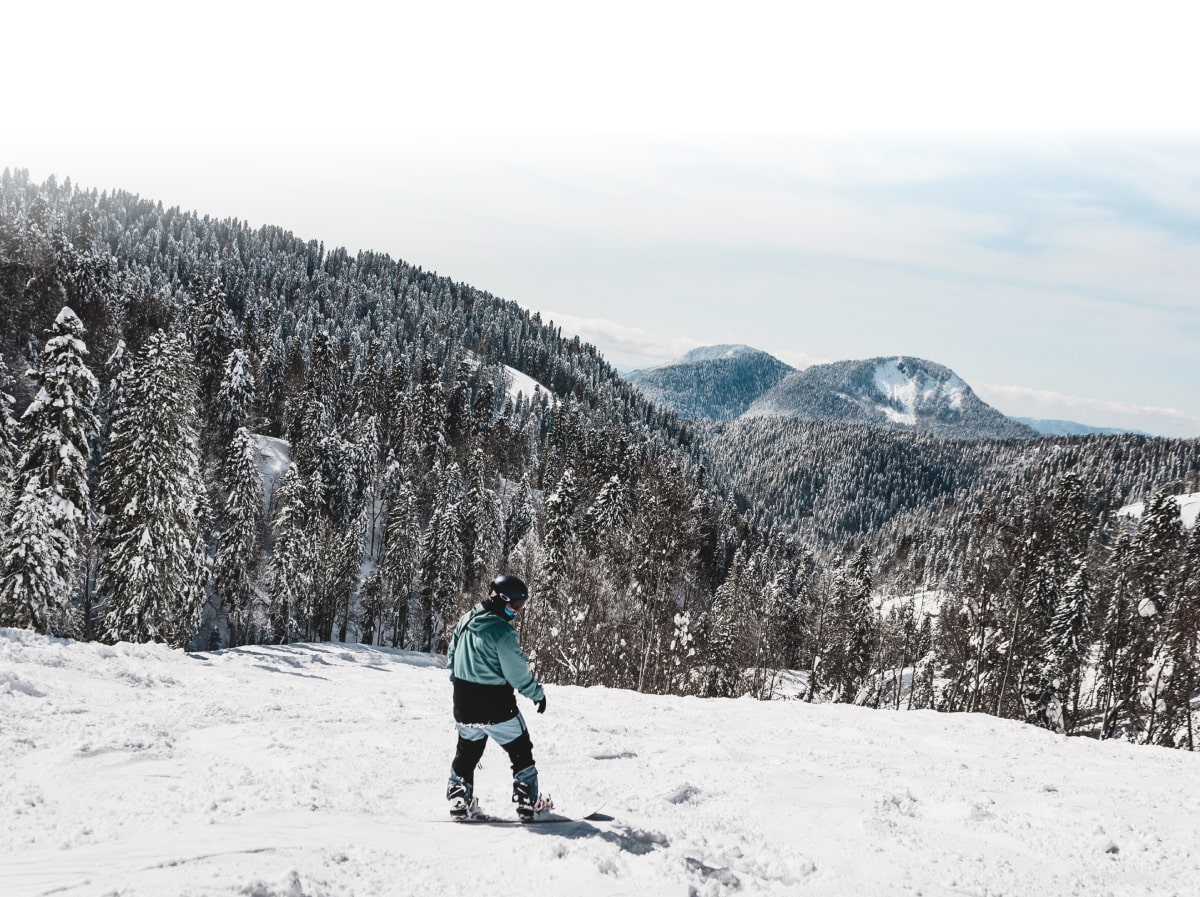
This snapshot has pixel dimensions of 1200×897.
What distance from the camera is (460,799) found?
5.91 metres

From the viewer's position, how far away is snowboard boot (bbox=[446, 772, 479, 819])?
586 centimetres

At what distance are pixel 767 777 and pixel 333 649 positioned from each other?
41656 mm

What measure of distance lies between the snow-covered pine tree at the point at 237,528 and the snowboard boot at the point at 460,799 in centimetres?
4546

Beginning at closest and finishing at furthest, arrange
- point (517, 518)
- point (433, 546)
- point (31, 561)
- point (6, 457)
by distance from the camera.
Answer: point (31, 561), point (6, 457), point (433, 546), point (517, 518)

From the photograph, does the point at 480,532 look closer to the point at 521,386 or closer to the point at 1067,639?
the point at 1067,639

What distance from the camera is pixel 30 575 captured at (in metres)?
23.2

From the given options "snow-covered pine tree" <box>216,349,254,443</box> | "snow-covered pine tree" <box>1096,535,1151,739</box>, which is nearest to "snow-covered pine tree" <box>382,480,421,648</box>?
"snow-covered pine tree" <box>216,349,254,443</box>

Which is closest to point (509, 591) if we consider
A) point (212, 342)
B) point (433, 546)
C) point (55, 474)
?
point (55, 474)

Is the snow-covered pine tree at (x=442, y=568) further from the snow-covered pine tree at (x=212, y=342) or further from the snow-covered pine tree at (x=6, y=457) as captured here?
the snow-covered pine tree at (x=212, y=342)

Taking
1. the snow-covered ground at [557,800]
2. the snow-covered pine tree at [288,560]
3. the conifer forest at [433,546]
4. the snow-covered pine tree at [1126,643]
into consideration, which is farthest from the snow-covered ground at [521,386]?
the snow-covered ground at [557,800]

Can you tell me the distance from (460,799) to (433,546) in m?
53.3

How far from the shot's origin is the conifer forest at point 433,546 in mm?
24938

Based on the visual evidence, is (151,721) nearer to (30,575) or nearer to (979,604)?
(30,575)

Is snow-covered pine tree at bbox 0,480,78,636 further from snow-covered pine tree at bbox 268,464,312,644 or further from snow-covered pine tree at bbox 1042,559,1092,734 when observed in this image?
snow-covered pine tree at bbox 1042,559,1092,734
